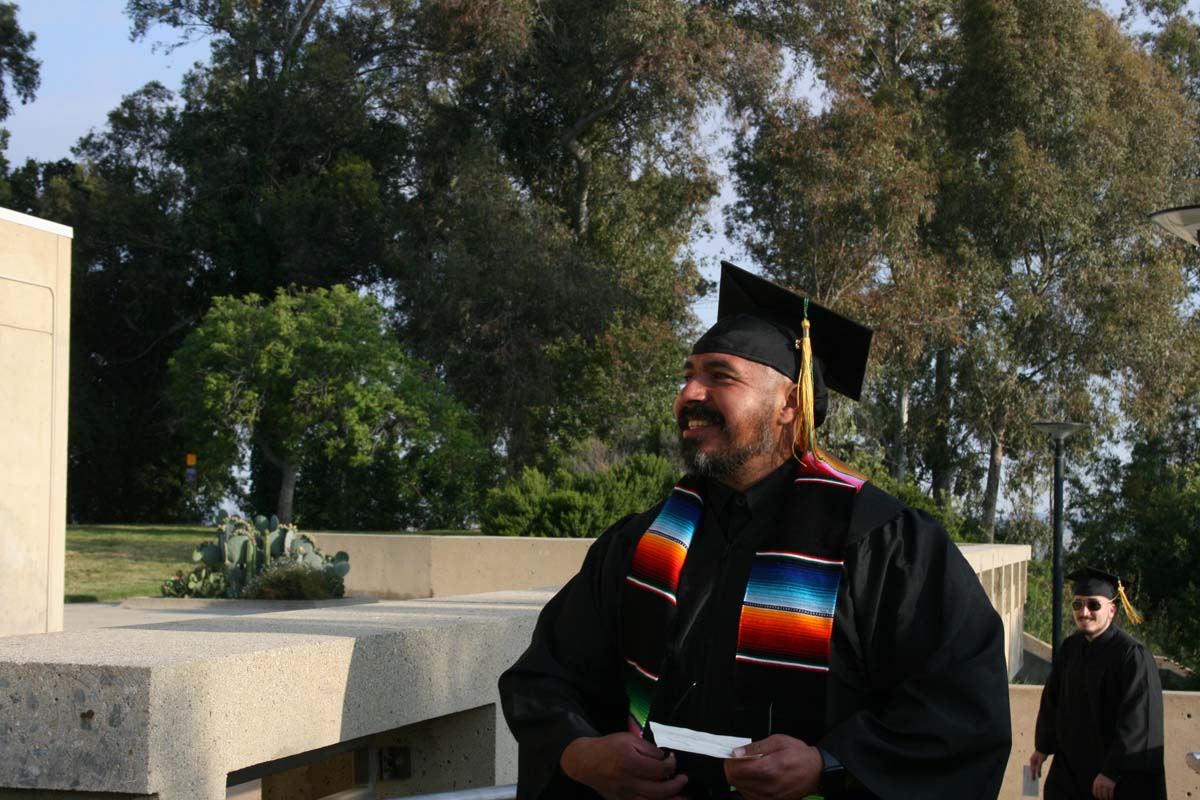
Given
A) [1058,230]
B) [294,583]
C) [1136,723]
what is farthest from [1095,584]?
[1058,230]

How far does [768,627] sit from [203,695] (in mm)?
1184

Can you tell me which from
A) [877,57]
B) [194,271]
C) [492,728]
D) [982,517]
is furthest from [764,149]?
[492,728]

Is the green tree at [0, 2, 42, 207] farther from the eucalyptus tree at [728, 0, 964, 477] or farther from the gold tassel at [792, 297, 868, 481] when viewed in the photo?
the gold tassel at [792, 297, 868, 481]

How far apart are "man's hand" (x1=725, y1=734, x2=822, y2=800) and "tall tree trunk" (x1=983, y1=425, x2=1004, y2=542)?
33.7m

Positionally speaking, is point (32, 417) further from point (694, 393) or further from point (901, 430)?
point (901, 430)

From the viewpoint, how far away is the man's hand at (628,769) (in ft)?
9.14

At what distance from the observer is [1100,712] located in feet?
25.0

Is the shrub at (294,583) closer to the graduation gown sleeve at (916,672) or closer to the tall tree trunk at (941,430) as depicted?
the graduation gown sleeve at (916,672)

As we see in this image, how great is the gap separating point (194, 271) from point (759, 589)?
38.8 meters

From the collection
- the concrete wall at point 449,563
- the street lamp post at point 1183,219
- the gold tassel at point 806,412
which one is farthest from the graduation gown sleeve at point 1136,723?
the concrete wall at point 449,563

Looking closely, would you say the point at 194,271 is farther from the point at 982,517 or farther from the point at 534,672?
the point at 534,672

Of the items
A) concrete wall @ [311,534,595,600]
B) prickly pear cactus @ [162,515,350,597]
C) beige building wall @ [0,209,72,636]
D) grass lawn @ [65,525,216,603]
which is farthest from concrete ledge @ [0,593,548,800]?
grass lawn @ [65,525,216,603]

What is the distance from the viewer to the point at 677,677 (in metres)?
2.99

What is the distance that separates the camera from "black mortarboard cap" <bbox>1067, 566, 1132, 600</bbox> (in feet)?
26.6
